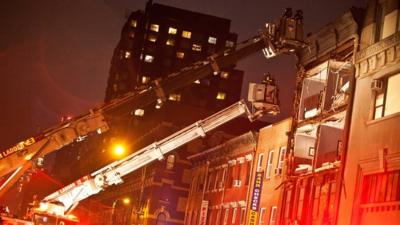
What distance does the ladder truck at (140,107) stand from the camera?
23.4m

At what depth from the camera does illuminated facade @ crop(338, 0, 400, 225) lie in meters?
21.9

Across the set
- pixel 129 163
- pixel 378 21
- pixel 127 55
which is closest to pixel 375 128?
pixel 378 21

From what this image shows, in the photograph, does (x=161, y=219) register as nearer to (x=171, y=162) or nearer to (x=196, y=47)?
(x=171, y=162)

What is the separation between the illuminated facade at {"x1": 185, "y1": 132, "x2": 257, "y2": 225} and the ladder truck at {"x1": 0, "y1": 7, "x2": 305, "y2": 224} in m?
13.7

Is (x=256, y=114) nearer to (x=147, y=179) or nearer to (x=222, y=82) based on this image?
(x=147, y=179)

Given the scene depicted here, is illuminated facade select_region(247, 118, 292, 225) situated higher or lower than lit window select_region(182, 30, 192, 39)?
lower

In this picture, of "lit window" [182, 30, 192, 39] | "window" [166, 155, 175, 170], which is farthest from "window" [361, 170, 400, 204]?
"lit window" [182, 30, 192, 39]

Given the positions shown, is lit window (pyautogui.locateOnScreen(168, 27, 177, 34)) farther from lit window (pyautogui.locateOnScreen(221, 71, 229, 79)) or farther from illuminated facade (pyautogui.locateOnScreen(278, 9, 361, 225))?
illuminated facade (pyautogui.locateOnScreen(278, 9, 361, 225))

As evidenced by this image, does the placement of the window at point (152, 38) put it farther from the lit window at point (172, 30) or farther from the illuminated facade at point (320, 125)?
the illuminated facade at point (320, 125)

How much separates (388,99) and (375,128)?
1.27 meters

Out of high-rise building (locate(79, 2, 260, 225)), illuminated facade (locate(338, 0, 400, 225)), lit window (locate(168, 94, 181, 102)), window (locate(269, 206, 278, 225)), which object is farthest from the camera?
lit window (locate(168, 94, 181, 102))

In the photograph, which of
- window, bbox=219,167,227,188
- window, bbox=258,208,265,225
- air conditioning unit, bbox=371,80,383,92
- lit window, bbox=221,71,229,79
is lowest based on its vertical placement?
window, bbox=258,208,265,225

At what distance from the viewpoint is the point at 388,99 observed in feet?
77.2

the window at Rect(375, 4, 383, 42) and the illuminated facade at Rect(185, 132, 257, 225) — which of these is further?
the illuminated facade at Rect(185, 132, 257, 225)
